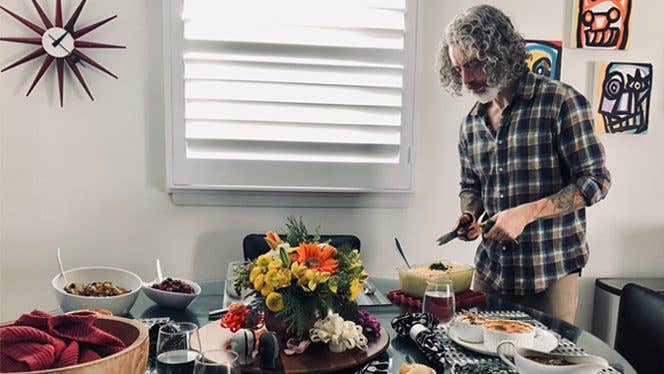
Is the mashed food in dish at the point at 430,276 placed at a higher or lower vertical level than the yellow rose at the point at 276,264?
lower

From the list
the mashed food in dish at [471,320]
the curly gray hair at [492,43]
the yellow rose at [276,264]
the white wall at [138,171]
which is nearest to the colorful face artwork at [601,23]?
the white wall at [138,171]

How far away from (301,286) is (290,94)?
1274mm

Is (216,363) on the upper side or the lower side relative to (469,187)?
lower

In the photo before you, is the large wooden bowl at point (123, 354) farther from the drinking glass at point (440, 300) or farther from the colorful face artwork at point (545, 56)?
the colorful face artwork at point (545, 56)

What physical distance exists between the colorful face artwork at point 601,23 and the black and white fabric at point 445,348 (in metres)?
1.53

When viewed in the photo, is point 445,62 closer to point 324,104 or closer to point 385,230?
point 324,104

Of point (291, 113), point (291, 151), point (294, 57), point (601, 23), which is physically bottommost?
point (291, 151)

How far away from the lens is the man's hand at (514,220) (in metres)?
1.69

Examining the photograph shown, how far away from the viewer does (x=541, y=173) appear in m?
1.80

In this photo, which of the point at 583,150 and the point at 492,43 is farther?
the point at 492,43

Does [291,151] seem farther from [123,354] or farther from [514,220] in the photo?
[123,354]

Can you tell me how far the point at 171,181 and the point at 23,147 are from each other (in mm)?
585

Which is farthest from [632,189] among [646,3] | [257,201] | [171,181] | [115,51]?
[115,51]

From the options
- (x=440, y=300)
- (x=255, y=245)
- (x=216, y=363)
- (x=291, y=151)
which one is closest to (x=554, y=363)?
(x=440, y=300)
